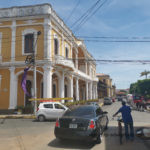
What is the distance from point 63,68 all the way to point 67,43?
4.93 metres

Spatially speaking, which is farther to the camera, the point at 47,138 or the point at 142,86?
the point at 142,86

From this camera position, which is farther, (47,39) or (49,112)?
(47,39)

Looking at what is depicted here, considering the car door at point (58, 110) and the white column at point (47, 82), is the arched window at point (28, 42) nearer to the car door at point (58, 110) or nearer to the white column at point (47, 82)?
the white column at point (47, 82)

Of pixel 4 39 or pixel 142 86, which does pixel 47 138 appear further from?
pixel 142 86

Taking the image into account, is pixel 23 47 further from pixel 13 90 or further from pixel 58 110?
pixel 58 110

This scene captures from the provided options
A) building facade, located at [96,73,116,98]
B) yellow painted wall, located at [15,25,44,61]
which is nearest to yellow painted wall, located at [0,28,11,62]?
yellow painted wall, located at [15,25,44,61]

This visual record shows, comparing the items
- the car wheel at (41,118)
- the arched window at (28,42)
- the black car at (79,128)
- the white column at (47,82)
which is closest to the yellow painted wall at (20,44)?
the arched window at (28,42)

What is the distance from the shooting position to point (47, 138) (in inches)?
302

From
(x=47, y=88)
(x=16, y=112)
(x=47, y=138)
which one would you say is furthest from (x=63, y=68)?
(x=47, y=138)

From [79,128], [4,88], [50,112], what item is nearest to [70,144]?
[79,128]

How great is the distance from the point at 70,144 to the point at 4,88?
1480 cm

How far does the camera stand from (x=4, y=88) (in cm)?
1909

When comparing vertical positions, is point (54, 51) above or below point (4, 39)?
below

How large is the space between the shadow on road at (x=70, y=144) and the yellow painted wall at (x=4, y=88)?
1359 centimetres
